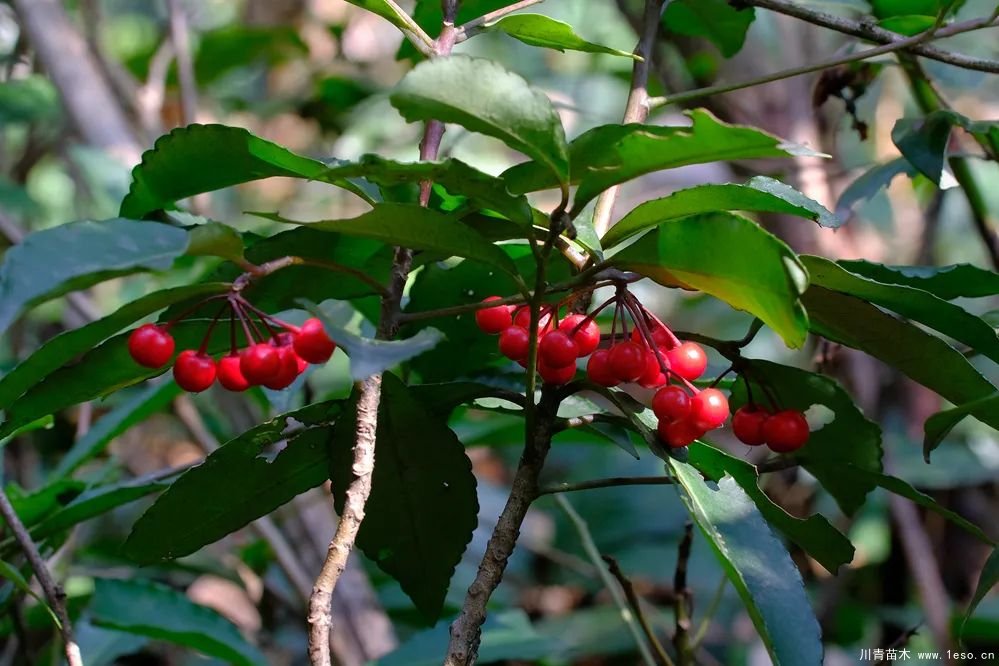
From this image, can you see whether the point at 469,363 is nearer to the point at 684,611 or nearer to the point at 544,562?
the point at 684,611

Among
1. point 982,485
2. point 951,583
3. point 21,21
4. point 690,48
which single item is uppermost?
point 21,21

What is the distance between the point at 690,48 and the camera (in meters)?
1.50

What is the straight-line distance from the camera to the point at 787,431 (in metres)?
0.71

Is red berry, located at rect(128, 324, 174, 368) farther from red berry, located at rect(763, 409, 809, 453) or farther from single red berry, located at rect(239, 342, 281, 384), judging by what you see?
red berry, located at rect(763, 409, 809, 453)

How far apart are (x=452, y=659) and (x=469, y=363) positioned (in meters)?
0.33

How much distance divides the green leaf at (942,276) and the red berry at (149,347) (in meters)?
0.45

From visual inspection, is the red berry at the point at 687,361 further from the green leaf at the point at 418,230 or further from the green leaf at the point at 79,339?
the green leaf at the point at 79,339

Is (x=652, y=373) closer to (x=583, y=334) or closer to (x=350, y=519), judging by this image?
(x=583, y=334)

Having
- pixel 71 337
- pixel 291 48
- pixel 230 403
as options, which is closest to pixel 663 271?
pixel 71 337

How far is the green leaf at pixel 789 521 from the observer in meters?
0.68

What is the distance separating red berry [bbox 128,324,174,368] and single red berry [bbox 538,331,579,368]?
24cm

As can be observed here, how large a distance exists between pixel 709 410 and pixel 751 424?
0.11 meters

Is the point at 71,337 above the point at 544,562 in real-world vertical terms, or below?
above

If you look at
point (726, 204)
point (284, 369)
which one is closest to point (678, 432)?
point (726, 204)
